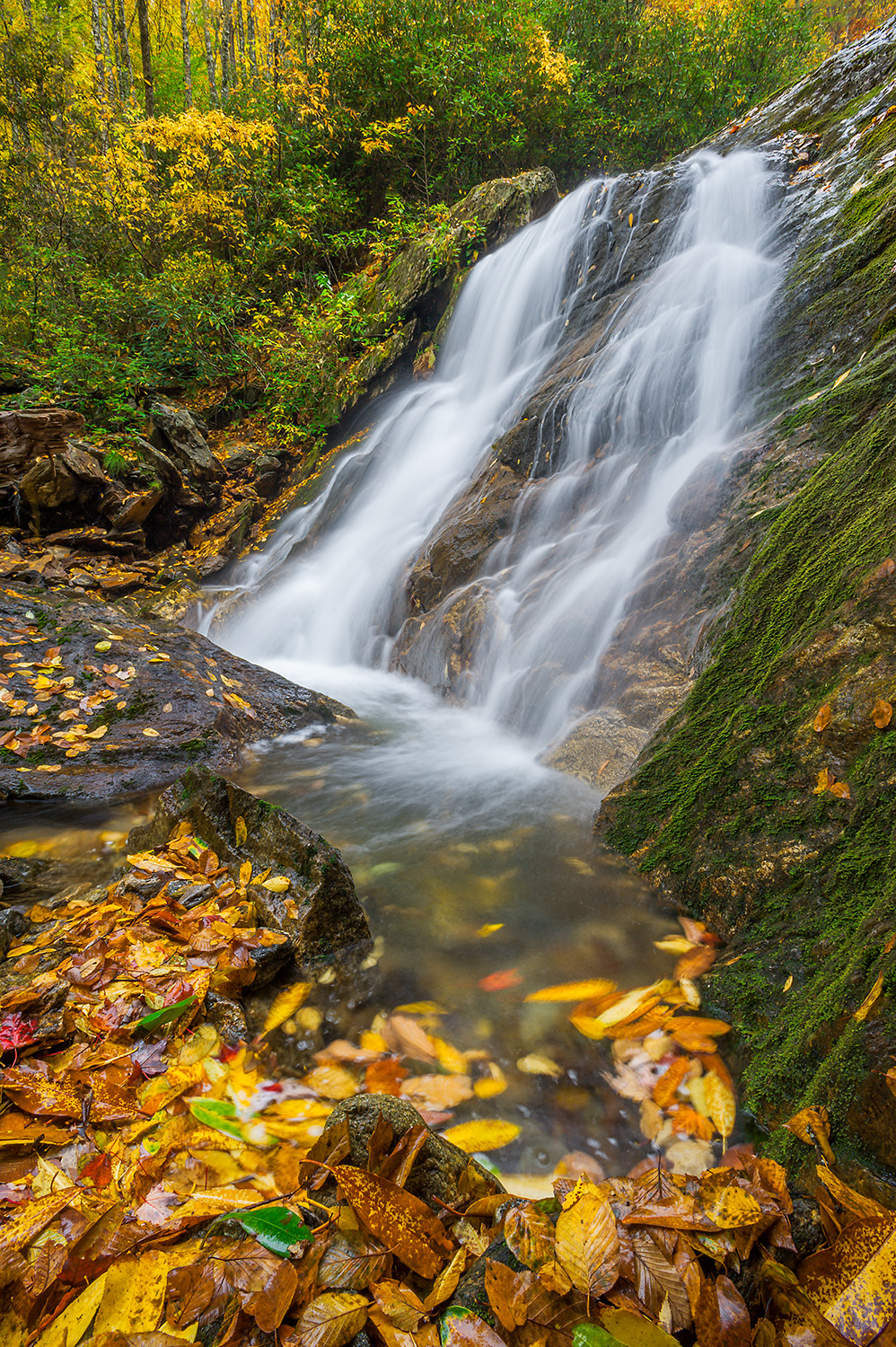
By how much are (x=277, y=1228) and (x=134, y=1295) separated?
0.23 metres

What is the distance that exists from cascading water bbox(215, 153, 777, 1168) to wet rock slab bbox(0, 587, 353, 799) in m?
0.43

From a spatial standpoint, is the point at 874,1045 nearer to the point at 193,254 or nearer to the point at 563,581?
the point at 563,581

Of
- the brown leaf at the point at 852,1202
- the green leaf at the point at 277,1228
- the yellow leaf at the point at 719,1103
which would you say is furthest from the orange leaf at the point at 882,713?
the green leaf at the point at 277,1228

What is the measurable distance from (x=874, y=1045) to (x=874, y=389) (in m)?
3.37

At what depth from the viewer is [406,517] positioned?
861cm

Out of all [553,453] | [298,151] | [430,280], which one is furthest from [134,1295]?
[298,151]

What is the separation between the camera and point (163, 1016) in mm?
1647

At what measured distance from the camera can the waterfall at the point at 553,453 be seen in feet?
17.0

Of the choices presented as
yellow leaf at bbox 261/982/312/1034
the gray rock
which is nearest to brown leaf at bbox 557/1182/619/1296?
yellow leaf at bbox 261/982/312/1034

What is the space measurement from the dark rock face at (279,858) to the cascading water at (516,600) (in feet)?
0.82

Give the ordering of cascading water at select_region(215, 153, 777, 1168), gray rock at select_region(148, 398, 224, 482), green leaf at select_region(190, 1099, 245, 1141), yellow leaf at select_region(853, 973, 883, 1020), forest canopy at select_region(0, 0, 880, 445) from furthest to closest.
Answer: forest canopy at select_region(0, 0, 880, 445) → gray rock at select_region(148, 398, 224, 482) → cascading water at select_region(215, 153, 777, 1168) → green leaf at select_region(190, 1099, 245, 1141) → yellow leaf at select_region(853, 973, 883, 1020)

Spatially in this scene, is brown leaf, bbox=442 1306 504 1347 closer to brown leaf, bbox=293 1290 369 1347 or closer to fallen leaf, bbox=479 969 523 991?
brown leaf, bbox=293 1290 369 1347

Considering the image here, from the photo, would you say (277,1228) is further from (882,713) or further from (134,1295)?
(882,713)

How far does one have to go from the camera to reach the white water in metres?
4.82
